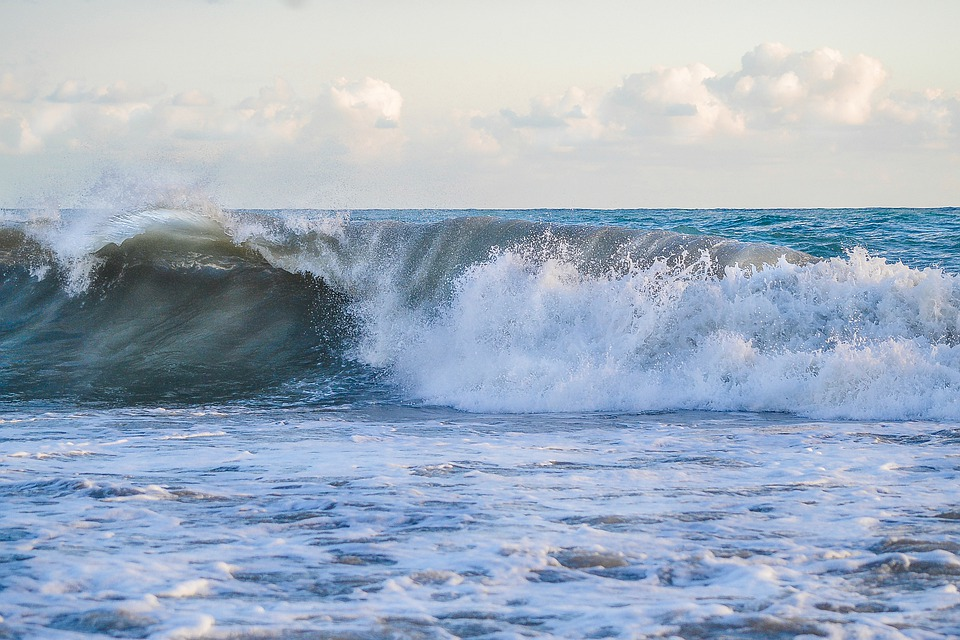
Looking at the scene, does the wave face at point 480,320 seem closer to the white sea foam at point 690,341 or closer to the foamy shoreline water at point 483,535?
the white sea foam at point 690,341

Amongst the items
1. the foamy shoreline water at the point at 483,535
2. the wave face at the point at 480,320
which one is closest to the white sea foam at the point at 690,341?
the wave face at the point at 480,320

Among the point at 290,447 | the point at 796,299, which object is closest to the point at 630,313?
the point at 796,299

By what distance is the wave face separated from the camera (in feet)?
23.8

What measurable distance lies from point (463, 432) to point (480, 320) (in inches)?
118

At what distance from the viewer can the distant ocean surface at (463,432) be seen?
114 inches

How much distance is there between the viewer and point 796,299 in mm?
8258

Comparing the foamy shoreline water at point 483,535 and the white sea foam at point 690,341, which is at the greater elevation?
the white sea foam at point 690,341

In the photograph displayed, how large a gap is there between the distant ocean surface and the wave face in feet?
0.12

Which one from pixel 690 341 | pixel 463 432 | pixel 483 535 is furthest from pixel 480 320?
pixel 483 535

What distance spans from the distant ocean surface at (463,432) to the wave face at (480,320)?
0.04m

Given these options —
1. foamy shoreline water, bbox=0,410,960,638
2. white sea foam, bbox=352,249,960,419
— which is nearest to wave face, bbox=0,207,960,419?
white sea foam, bbox=352,249,960,419

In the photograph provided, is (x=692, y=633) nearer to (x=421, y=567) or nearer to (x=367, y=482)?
(x=421, y=567)

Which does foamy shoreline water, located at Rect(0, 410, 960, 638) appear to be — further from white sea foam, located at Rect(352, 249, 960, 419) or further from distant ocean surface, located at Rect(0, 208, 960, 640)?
white sea foam, located at Rect(352, 249, 960, 419)

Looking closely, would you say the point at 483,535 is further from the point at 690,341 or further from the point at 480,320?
the point at 480,320
